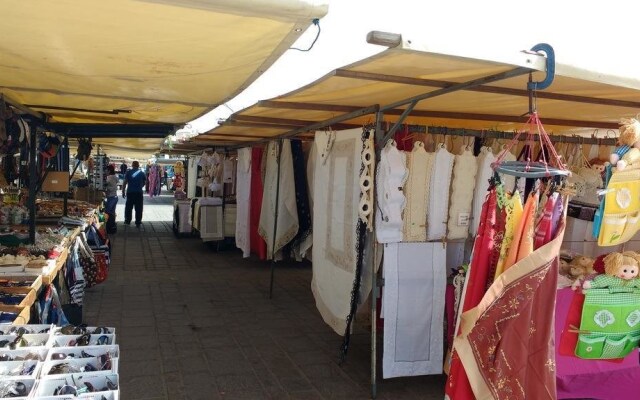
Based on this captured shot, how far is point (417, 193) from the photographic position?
147 inches

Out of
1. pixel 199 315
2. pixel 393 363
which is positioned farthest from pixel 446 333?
pixel 199 315

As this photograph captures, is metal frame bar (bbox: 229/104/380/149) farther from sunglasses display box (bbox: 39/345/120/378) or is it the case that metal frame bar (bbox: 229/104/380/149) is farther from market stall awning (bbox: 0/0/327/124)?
sunglasses display box (bbox: 39/345/120/378)

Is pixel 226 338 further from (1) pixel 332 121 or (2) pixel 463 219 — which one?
(2) pixel 463 219

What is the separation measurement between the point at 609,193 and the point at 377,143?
1608mm

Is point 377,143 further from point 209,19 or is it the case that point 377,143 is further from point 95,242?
point 95,242

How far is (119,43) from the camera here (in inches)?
86.3

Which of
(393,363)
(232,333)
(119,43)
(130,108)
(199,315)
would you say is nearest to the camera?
(119,43)

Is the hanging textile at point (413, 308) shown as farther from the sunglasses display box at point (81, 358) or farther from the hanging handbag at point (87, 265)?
the hanging handbag at point (87, 265)

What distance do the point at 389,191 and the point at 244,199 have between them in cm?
504

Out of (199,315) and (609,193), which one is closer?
(609,193)

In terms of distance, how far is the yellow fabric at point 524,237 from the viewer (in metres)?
2.32

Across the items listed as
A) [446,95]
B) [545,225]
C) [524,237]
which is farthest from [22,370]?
[446,95]

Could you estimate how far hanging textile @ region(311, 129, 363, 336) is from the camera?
4035 millimetres

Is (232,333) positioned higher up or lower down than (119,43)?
lower down
